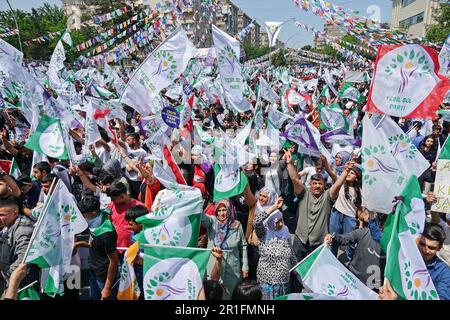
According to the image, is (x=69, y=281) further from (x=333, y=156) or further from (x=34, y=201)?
(x=333, y=156)

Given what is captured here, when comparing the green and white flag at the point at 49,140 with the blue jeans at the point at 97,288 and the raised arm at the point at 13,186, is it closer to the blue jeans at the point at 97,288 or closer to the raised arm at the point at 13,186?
the raised arm at the point at 13,186

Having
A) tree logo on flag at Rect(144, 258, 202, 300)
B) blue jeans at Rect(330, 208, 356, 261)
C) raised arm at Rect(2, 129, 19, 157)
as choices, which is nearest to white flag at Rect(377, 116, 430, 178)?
blue jeans at Rect(330, 208, 356, 261)

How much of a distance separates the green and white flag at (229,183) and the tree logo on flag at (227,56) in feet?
8.90

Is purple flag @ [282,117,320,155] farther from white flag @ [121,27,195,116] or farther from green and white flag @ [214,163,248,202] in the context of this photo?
white flag @ [121,27,195,116]

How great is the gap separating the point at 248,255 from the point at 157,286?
1679mm

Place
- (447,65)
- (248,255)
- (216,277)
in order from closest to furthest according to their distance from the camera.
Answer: (216,277) → (248,255) → (447,65)

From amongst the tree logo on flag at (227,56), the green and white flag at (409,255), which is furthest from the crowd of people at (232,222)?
the tree logo on flag at (227,56)

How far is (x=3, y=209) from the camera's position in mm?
3355

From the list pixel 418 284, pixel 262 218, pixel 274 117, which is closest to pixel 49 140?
pixel 262 218

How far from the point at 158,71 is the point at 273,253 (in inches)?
150

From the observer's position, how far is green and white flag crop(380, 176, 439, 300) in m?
2.62

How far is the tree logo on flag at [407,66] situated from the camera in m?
4.48

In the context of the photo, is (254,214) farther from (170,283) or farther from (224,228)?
(170,283)
